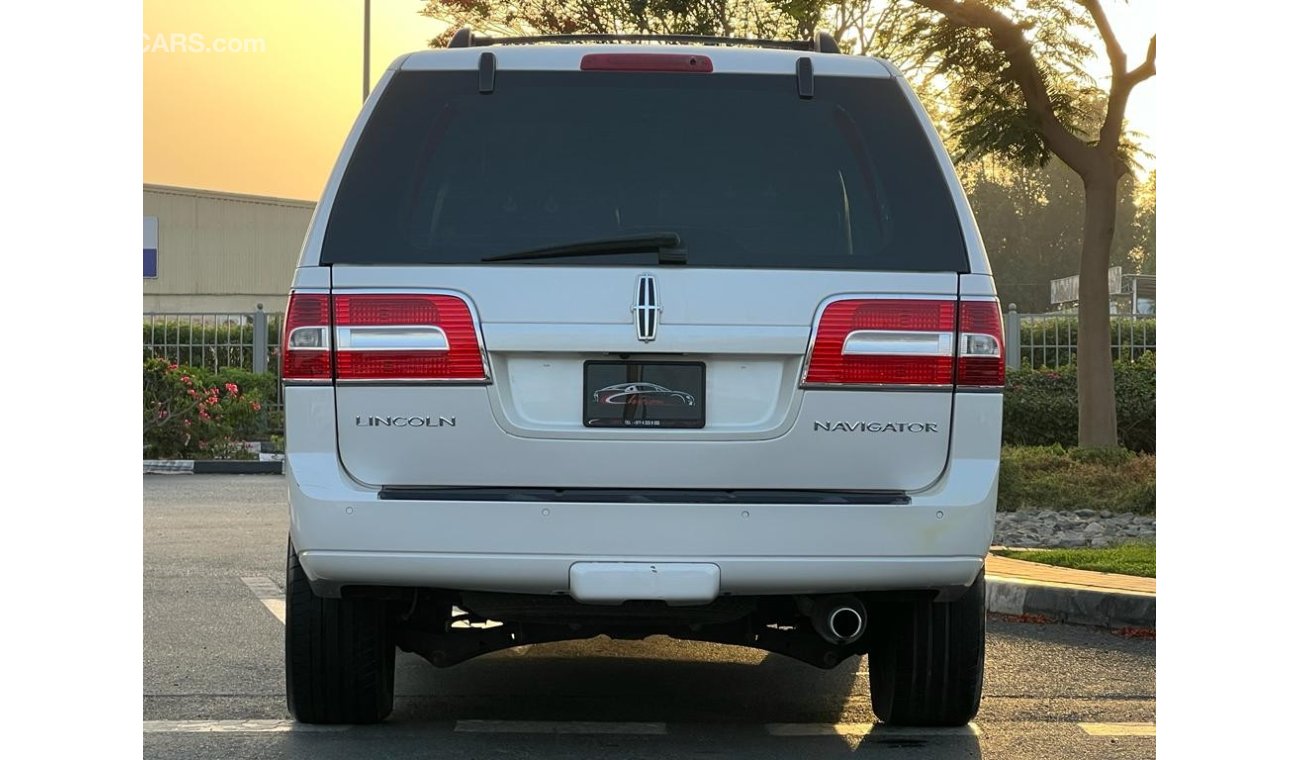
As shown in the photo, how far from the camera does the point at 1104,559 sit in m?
9.63

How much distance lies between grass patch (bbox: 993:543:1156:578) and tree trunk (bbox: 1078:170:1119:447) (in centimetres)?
751

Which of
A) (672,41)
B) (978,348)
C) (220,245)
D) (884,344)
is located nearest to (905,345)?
(884,344)

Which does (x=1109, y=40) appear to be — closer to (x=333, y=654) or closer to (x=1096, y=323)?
(x=1096, y=323)

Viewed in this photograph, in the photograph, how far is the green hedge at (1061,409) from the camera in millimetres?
21578

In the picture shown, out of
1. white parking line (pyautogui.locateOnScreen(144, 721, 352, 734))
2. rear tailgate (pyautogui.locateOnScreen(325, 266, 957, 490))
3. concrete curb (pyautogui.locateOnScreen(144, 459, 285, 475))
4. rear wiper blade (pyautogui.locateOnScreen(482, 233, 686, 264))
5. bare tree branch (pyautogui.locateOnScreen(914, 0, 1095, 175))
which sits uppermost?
bare tree branch (pyautogui.locateOnScreen(914, 0, 1095, 175))

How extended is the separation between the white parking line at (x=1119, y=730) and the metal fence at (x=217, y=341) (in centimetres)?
1897

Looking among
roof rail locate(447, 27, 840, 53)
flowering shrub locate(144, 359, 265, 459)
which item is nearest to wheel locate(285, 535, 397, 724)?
roof rail locate(447, 27, 840, 53)

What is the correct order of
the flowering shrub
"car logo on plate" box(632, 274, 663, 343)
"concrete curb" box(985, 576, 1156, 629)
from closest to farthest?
"car logo on plate" box(632, 274, 663, 343) < "concrete curb" box(985, 576, 1156, 629) < the flowering shrub

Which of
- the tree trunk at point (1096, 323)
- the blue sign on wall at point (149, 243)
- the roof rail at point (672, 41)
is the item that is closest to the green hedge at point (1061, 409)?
the tree trunk at point (1096, 323)

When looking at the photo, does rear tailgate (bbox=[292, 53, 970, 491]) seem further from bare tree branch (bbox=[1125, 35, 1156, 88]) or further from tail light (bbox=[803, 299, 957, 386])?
bare tree branch (bbox=[1125, 35, 1156, 88])

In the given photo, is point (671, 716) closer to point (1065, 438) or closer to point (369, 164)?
point (369, 164)

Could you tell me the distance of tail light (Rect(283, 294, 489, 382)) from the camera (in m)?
4.57

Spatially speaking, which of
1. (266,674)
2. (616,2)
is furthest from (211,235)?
(266,674)

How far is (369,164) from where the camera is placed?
187 inches
